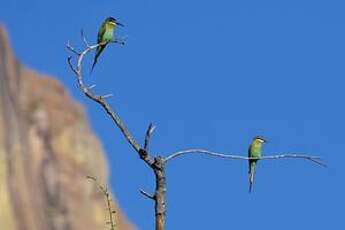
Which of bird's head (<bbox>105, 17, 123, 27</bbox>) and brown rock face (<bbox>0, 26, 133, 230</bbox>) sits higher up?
brown rock face (<bbox>0, 26, 133, 230</bbox>)

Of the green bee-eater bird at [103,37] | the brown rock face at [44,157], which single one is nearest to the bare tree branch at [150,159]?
the green bee-eater bird at [103,37]

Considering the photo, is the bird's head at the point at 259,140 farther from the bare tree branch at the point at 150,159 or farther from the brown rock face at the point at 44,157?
the brown rock face at the point at 44,157

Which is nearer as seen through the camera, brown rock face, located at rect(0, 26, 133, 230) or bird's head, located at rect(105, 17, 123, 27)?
bird's head, located at rect(105, 17, 123, 27)

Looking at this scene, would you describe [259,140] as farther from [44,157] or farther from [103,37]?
[44,157]

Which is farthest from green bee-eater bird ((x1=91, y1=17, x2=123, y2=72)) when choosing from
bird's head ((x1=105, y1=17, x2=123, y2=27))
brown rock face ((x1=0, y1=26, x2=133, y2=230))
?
brown rock face ((x1=0, y1=26, x2=133, y2=230))

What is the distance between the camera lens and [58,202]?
101438mm

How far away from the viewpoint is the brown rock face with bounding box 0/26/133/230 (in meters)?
91.0

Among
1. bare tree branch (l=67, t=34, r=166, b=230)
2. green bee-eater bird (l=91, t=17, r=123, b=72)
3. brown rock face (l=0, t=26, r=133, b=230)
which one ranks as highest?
brown rock face (l=0, t=26, r=133, b=230)

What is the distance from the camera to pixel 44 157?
328 feet

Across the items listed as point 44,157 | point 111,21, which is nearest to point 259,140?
point 111,21

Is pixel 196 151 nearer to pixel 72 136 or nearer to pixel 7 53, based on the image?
pixel 7 53

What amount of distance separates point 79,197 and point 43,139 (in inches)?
197

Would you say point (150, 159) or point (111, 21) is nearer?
point (150, 159)

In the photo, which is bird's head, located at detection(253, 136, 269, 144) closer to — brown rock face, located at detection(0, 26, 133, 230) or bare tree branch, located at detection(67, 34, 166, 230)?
bare tree branch, located at detection(67, 34, 166, 230)
